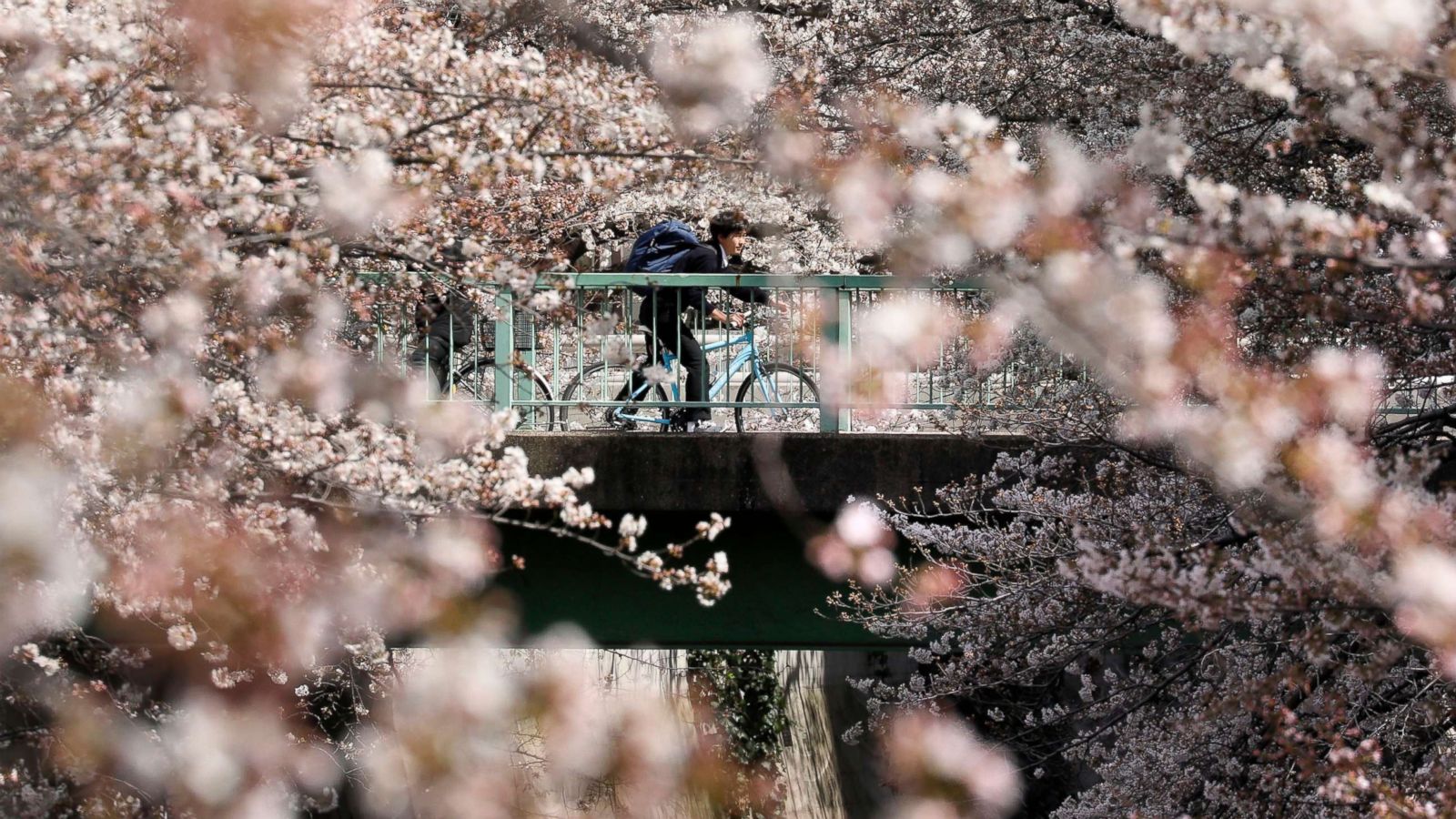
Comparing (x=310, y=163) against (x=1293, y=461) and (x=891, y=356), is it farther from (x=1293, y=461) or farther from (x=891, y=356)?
(x=1293, y=461)

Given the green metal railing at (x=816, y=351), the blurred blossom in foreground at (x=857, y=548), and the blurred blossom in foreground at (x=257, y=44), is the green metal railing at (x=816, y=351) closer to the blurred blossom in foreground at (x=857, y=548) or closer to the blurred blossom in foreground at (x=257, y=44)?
the blurred blossom in foreground at (x=857, y=548)

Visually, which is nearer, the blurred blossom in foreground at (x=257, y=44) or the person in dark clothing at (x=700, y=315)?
the blurred blossom in foreground at (x=257, y=44)

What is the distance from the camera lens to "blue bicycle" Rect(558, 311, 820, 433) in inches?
316

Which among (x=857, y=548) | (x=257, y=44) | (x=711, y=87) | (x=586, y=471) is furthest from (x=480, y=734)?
(x=857, y=548)

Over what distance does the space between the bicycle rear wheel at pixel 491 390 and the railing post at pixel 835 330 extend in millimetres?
1384

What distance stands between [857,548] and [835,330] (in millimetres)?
1071

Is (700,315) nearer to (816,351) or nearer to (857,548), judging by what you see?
(816,351)

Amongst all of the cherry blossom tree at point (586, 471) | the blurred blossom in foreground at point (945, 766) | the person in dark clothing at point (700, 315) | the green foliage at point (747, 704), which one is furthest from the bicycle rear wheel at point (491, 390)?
the green foliage at point (747, 704)

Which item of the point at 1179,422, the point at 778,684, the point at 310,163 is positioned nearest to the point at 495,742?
the point at 310,163

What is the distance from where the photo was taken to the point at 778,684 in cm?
1938

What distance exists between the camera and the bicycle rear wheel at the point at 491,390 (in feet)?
25.1

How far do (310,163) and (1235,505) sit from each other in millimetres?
2806

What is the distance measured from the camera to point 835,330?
26.3 feet

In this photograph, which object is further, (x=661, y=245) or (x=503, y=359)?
(x=661, y=245)
